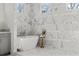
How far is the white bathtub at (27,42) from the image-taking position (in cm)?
151

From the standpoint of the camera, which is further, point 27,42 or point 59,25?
point 59,25

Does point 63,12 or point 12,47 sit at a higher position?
point 63,12

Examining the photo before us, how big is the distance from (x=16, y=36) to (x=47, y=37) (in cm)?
43

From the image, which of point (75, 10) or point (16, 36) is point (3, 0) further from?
point (75, 10)

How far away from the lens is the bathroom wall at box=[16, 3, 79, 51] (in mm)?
1698

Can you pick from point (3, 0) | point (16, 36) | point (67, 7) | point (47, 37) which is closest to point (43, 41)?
point (47, 37)

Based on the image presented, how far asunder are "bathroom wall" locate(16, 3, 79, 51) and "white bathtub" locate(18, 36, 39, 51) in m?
0.18

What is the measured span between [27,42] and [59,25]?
531 mm

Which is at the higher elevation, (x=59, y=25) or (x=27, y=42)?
(x=59, y=25)

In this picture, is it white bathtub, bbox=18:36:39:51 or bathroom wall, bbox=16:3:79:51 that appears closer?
white bathtub, bbox=18:36:39:51

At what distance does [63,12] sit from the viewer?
5.76 feet

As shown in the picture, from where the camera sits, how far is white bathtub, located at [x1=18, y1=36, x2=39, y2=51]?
1.51 m

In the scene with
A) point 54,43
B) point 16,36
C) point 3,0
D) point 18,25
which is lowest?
point 54,43

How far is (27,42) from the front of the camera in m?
1.54
